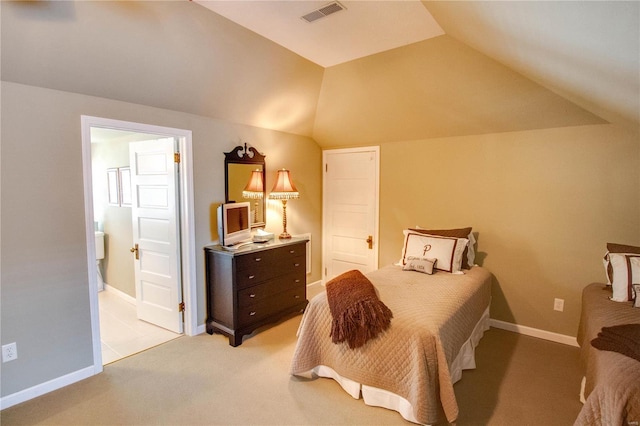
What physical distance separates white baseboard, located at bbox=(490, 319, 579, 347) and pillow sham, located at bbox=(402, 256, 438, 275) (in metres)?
1.08

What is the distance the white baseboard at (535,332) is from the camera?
3.04 m

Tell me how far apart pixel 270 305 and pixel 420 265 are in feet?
5.08

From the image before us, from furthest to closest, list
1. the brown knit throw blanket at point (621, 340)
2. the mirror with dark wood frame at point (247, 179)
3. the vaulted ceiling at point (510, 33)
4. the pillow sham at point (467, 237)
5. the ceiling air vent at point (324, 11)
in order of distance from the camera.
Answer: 1. the mirror with dark wood frame at point (247, 179)
2. the pillow sham at point (467, 237)
3. the ceiling air vent at point (324, 11)
4. the brown knit throw blanket at point (621, 340)
5. the vaulted ceiling at point (510, 33)

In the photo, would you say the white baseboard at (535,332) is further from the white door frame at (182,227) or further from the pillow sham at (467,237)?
the white door frame at (182,227)

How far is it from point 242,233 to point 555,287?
314 centimetres

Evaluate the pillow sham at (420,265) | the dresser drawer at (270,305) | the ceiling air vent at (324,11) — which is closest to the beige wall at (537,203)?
the pillow sham at (420,265)

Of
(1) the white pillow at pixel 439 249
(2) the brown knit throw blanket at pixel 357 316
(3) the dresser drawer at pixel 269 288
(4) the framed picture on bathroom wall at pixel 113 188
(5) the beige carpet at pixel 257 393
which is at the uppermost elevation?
(4) the framed picture on bathroom wall at pixel 113 188

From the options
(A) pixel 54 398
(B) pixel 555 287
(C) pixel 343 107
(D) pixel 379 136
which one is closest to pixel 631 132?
(B) pixel 555 287

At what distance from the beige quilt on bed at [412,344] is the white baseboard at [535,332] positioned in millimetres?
771

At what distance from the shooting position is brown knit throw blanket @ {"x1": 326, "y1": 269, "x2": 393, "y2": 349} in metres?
2.08

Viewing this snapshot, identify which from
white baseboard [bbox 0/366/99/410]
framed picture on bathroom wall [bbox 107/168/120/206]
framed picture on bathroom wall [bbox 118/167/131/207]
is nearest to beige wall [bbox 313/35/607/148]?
framed picture on bathroom wall [bbox 118/167/131/207]

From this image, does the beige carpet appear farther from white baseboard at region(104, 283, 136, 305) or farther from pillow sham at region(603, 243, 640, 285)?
white baseboard at region(104, 283, 136, 305)

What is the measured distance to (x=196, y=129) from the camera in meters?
3.09

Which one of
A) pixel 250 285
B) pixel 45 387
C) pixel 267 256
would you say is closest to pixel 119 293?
pixel 45 387
